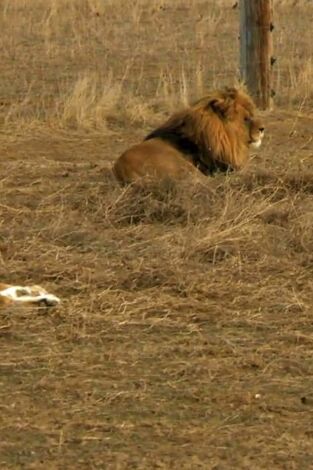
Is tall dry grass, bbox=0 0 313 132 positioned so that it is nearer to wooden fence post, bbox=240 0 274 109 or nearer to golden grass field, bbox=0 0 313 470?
golden grass field, bbox=0 0 313 470

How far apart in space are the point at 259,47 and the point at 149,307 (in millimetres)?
7390

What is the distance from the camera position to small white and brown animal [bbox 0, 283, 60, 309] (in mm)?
6047

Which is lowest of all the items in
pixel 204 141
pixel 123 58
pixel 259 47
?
pixel 123 58

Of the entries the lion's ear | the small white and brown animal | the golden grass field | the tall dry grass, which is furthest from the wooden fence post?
the small white and brown animal

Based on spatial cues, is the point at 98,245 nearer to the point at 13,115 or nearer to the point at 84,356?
the point at 84,356

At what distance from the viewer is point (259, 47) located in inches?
510

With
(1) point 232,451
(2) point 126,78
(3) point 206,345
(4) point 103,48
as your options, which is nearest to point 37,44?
(4) point 103,48

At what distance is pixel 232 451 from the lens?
4363 millimetres

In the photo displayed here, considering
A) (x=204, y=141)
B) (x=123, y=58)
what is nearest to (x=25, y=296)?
(x=204, y=141)

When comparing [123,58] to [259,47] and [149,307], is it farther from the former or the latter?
[149,307]

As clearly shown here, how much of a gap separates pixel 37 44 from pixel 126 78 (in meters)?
3.33

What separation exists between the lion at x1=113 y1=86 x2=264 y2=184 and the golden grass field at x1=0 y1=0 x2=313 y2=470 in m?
0.22

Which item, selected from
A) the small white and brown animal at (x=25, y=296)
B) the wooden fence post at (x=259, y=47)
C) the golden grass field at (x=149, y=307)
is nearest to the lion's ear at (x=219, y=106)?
the golden grass field at (x=149, y=307)

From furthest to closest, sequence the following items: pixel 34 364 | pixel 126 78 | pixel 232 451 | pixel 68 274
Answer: pixel 126 78, pixel 68 274, pixel 34 364, pixel 232 451
